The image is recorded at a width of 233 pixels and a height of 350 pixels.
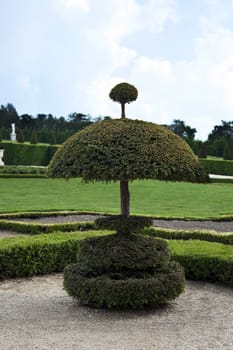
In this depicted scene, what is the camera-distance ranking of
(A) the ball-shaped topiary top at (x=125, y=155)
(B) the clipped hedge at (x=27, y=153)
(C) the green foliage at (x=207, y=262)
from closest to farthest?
1. (A) the ball-shaped topiary top at (x=125, y=155)
2. (C) the green foliage at (x=207, y=262)
3. (B) the clipped hedge at (x=27, y=153)

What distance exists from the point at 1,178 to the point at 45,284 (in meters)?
18.3

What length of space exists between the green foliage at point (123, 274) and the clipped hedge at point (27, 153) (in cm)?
3381

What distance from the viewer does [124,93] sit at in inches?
223

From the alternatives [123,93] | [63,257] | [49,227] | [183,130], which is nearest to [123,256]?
[123,93]

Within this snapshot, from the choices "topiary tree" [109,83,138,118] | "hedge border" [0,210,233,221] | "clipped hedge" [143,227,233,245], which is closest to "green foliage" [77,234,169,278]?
"topiary tree" [109,83,138,118]

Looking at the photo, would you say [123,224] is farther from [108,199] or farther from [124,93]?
[108,199]

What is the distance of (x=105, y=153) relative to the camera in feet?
16.6

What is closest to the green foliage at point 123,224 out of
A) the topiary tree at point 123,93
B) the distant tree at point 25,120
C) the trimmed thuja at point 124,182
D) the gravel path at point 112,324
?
Result: the trimmed thuja at point 124,182

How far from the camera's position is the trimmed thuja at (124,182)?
5.04 metres

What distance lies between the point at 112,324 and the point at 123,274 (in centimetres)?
62

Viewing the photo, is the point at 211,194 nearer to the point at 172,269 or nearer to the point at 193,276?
the point at 193,276

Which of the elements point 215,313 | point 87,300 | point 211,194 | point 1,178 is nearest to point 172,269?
point 215,313

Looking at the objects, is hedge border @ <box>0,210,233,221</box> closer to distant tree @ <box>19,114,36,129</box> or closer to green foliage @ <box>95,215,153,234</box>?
green foliage @ <box>95,215,153,234</box>

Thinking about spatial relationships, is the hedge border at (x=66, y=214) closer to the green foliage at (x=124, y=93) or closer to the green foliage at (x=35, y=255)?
the green foliage at (x=35, y=255)
